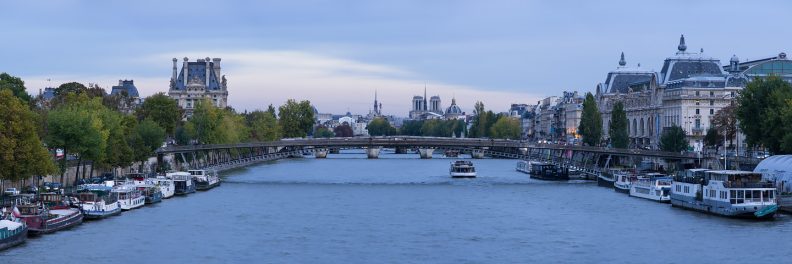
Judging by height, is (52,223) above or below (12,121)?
below

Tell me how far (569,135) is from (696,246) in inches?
5539

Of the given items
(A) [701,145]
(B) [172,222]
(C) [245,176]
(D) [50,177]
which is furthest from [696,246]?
(A) [701,145]

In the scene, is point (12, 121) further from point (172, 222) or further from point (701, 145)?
point (701, 145)

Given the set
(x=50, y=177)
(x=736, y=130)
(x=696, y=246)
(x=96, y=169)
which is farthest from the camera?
(x=736, y=130)

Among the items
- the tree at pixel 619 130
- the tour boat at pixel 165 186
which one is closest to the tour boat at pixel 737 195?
the tour boat at pixel 165 186

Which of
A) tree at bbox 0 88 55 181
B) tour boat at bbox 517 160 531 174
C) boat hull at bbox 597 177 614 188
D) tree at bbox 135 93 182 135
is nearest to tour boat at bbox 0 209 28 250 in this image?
tree at bbox 0 88 55 181

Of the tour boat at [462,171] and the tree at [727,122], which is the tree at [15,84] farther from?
the tree at [727,122]

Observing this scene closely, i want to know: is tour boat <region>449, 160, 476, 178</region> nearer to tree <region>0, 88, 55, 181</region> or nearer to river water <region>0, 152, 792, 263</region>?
river water <region>0, 152, 792, 263</region>

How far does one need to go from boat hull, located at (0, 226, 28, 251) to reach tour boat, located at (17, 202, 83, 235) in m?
1.72

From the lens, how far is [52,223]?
172ft

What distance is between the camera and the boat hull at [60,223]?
2017 inches

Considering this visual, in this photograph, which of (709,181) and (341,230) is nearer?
(341,230)

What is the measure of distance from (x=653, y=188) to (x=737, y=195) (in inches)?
591

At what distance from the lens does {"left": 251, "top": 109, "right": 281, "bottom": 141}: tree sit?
6457 inches
